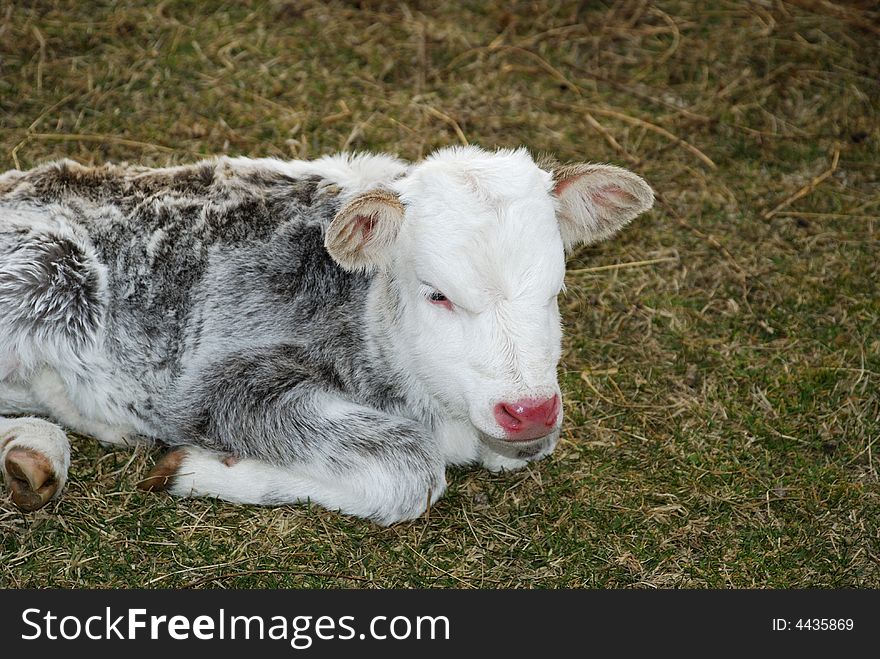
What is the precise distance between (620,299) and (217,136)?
3.29 metres

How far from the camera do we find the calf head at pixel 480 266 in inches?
193

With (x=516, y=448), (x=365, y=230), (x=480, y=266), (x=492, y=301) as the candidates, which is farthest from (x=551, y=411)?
(x=365, y=230)

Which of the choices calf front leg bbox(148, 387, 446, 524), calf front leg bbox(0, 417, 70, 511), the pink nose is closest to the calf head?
the pink nose

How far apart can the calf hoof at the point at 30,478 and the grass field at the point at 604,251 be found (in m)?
0.11

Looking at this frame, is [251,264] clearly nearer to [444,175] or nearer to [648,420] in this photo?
[444,175]

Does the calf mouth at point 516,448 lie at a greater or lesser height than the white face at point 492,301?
lesser

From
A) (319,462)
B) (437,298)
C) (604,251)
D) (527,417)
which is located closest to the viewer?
(527,417)

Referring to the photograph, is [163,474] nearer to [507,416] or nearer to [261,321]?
[261,321]

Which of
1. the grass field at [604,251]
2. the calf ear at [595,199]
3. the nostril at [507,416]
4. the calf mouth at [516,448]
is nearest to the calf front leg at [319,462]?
the grass field at [604,251]

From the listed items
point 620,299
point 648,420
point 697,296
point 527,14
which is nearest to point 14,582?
point 648,420

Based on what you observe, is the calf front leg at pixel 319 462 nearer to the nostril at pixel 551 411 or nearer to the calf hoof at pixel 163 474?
the calf hoof at pixel 163 474

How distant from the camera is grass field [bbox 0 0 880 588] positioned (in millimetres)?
5480

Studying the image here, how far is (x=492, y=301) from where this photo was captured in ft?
16.1

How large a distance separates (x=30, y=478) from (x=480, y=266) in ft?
7.95
